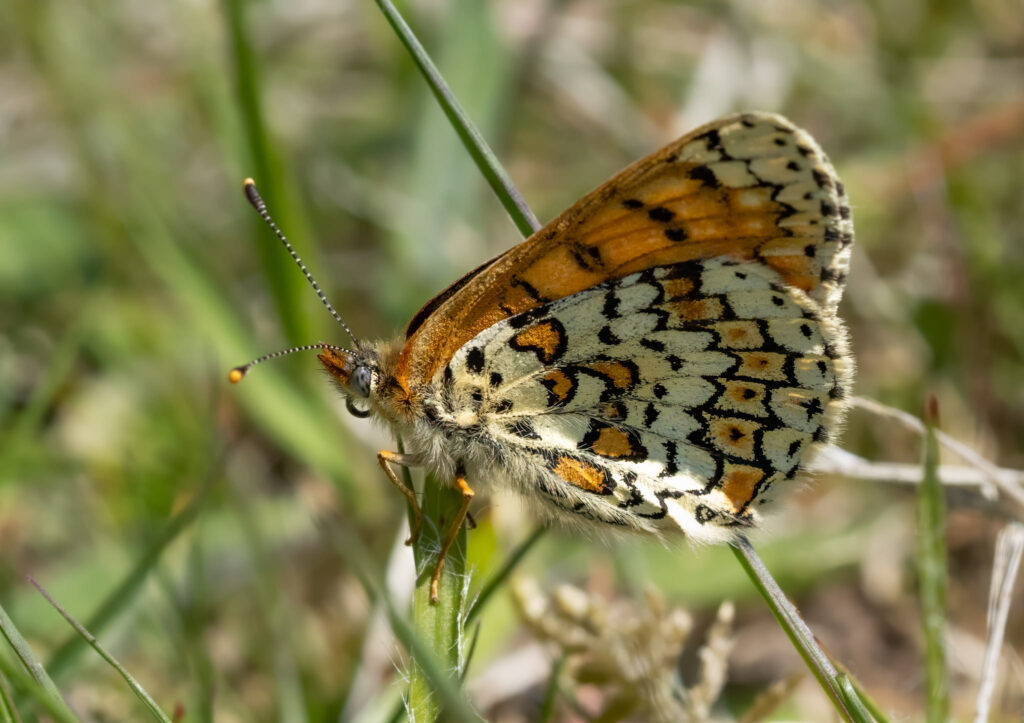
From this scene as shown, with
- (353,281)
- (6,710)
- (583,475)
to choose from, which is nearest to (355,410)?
(583,475)

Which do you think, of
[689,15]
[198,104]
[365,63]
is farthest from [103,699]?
[689,15]

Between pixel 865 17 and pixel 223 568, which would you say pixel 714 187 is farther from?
pixel 865 17

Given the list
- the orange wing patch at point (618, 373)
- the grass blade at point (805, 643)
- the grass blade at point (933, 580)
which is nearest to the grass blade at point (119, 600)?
the orange wing patch at point (618, 373)

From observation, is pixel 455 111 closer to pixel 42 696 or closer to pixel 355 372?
pixel 355 372

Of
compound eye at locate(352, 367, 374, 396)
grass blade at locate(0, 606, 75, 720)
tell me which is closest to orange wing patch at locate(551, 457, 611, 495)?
compound eye at locate(352, 367, 374, 396)

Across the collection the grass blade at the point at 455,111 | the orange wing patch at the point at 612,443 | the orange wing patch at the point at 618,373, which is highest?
the grass blade at the point at 455,111

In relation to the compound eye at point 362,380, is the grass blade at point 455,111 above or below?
above

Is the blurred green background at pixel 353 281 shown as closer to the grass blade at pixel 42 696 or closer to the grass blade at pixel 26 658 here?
the grass blade at pixel 26 658
